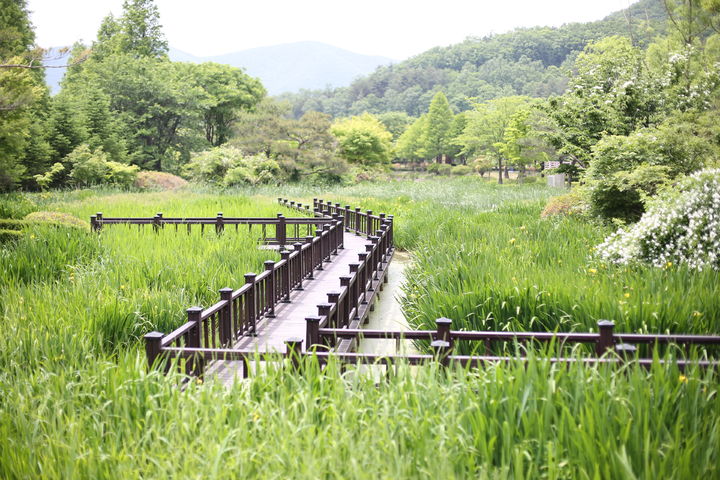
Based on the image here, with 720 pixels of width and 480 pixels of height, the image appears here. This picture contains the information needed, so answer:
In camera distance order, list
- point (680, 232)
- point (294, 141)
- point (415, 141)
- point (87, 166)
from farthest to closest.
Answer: point (415, 141) → point (294, 141) → point (87, 166) → point (680, 232)

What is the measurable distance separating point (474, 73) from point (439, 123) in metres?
41.0

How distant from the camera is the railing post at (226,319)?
609cm

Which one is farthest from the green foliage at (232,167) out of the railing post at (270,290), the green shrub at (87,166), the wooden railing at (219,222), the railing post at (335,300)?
the railing post at (335,300)

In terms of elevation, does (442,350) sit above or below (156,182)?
below

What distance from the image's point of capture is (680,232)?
8.70 m

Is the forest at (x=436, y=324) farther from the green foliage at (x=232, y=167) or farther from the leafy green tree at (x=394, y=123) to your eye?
the leafy green tree at (x=394, y=123)

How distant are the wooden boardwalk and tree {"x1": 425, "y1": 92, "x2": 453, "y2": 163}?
182ft

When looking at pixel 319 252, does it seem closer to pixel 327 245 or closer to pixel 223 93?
pixel 327 245

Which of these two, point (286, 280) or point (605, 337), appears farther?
point (286, 280)

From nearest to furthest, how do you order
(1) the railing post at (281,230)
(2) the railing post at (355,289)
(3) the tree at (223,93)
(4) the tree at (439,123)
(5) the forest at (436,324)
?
1. (5) the forest at (436,324)
2. (2) the railing post at (355,289)
3. (1) the railing post at (281,230)
4. (3) the tree at (223,93)
5. (4) the tree at (439,123)

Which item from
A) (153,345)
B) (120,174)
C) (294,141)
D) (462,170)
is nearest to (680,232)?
(153,345)

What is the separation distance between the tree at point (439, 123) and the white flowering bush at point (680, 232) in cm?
5833

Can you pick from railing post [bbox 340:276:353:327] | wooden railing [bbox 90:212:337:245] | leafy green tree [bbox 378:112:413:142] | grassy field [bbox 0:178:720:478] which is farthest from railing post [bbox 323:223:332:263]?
leafy green tree [bbox 378:112:413:142]

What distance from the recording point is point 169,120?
43.9 meters
